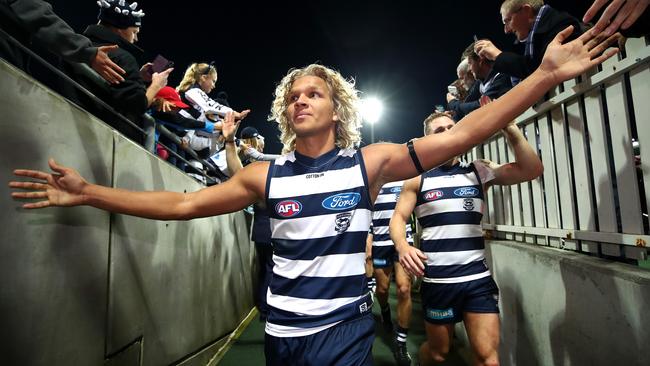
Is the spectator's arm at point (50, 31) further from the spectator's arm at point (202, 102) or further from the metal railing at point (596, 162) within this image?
the metal railing at point (596, 162)

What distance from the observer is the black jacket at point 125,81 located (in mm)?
2682

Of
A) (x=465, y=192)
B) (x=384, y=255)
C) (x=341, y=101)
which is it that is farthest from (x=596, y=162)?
(x=384, y=255)

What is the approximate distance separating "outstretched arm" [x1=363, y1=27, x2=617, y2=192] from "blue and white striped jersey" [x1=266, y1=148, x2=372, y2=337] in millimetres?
399

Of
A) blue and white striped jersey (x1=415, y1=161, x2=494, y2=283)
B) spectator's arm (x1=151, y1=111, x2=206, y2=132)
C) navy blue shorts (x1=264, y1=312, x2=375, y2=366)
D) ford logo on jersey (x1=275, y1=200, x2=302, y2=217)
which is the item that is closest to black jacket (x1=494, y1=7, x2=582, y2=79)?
blue and white striped jersey (x1=415, y1=161, x2=494, y2=283)

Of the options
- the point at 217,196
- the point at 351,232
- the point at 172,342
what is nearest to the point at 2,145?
the point at 217,196

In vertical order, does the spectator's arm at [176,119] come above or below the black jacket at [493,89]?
below

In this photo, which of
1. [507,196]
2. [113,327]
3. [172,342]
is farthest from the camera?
[507,196]

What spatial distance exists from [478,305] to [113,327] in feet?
9.09

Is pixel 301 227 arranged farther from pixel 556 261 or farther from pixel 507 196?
pixel 507 196

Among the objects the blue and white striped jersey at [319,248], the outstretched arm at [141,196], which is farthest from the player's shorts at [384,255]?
the outstretched arm at [141,196]

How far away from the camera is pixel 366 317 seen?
182 centimetres

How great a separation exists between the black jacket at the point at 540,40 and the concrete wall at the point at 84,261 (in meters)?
3.37

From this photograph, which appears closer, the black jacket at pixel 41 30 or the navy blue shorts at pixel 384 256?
the black jacket at pixel 41 30

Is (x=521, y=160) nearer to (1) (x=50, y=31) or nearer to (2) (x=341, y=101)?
(2) (x=341, y=101)
